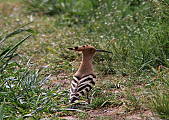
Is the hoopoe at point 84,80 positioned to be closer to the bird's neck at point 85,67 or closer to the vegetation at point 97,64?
the bird's neck at point 85,67

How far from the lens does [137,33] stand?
26.8ft

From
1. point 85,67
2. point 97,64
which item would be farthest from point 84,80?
point 97,64

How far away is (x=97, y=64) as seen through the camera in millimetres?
7961

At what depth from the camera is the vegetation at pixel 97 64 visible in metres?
5.65

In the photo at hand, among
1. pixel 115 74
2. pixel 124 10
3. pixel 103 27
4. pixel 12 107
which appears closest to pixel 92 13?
pixel 124 10

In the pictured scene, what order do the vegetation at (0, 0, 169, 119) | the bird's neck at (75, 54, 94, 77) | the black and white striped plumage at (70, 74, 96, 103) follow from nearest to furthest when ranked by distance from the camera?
the vegetation at (0, 0, 169, 119) → the black and white striped plumage at (70, 74, 96, 103) → the bird's neck at (75, 54, 94, 77)

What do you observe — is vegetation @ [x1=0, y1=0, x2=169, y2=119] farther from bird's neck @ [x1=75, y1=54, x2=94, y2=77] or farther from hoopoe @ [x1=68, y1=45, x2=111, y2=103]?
bird's neck @ [x1=75, y1=54, x2=94, y2=77]

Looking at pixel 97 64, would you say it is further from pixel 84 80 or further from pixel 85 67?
pixel 84 80

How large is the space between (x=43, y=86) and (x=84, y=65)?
1.07 meters

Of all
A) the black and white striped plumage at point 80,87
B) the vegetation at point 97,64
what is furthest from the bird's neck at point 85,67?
the vegetation at point 97,64

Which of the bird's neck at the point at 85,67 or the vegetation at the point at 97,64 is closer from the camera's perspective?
the vegetation at the point at 97,64

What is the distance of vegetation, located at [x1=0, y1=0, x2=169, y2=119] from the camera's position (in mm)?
5648

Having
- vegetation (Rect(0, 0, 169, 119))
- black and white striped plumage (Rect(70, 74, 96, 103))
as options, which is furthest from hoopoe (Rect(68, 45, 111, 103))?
vegetation (Rect(0, 0, 169, 119))

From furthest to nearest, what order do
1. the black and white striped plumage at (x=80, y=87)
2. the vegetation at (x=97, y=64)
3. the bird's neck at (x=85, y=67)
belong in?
the bird's neck at (x=85, y=67)
the black and white striped plumage at (x=80, y=87)
the vegetation at (x=97, y=64)
